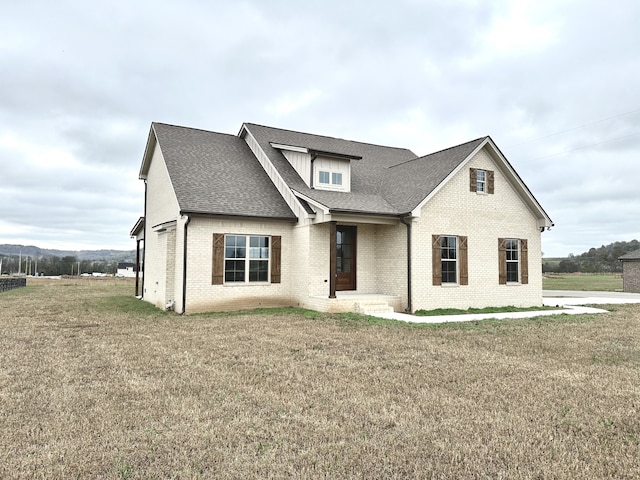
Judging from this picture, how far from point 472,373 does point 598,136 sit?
30.5 metres

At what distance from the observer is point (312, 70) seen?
60.2ft

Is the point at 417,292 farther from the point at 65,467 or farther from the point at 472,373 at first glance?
the point at 65,467

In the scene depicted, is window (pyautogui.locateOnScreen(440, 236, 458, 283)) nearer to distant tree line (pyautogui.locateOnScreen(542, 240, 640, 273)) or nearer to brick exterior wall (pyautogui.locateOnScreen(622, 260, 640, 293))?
brick exterior wall (pyautogui.locateOnScreen(622, 260, 640, 293))

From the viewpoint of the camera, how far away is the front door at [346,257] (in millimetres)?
14297

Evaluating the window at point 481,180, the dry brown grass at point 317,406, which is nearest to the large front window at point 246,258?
the dry brown grass at point 317,406

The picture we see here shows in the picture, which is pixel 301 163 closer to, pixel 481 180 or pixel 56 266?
pixel 481 180

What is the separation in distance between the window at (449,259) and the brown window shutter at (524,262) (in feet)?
10.7

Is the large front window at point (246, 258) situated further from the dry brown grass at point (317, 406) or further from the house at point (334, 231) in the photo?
the dry brown grass at point (317, 406)

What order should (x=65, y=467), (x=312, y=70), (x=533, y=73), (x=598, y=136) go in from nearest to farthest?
(x=65, y=467)
(x=312, y=70)
(x=533, y=73)
(x=598, y=136)

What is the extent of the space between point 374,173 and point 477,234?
5069 mm

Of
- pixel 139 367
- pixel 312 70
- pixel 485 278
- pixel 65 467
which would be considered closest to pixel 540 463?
pixel 65 467

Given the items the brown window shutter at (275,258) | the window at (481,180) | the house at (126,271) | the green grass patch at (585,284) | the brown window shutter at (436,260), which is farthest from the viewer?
the house at (126,271)

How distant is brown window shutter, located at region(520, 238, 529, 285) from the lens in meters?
15.7

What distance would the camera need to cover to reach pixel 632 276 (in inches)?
1059
